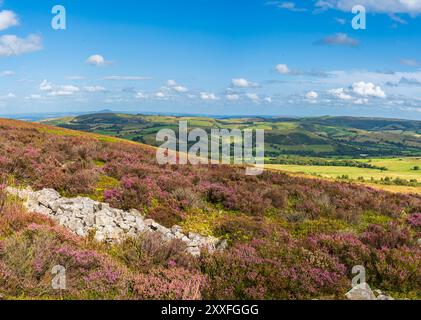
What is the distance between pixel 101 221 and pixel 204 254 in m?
3.63

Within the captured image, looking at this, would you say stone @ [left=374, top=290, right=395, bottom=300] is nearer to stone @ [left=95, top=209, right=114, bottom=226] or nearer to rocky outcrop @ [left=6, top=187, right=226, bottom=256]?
rocky outcrop @ [left=6, top=187, right=226, bottom=256]

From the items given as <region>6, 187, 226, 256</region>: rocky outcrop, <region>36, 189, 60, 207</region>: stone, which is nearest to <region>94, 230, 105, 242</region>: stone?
<region>6, 187, 226, 256</region>: rocky outcrop

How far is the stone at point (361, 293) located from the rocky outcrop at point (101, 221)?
12.5 feet

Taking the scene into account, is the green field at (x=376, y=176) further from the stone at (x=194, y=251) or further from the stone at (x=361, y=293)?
the stone at (x=194, y=251)

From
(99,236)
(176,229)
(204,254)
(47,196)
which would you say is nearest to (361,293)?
(204,254)

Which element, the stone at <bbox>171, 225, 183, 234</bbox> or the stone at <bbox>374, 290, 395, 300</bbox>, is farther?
the stone at <bbox>171, 225, 183, 234</bbox>

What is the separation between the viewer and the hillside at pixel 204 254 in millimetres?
7219

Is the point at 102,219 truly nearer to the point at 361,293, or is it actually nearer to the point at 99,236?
the point at 99,236

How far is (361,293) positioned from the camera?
25.1 feet

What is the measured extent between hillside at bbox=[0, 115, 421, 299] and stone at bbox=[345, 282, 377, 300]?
0.28m

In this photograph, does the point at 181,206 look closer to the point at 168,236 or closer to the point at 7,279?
the point at 168,236

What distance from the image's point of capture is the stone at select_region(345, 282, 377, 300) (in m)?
7.50

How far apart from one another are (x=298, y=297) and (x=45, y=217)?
23.4ft

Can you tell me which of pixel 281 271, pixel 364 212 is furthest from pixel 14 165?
pixel 364 212
